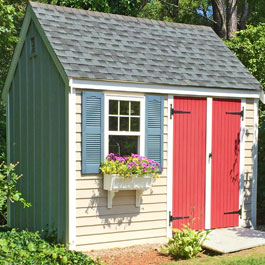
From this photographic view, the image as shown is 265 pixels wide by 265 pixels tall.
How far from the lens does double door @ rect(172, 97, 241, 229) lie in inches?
360

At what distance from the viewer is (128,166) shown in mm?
8141

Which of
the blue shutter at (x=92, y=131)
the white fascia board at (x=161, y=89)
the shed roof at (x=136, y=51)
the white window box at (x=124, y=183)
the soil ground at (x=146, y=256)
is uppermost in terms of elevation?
the shed roof at (x=136, y=51)

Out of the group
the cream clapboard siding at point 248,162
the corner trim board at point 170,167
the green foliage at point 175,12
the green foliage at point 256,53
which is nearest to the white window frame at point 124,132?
the corner trim board at point 170,167

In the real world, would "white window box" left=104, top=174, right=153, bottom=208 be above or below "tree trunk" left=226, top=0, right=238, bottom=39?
below

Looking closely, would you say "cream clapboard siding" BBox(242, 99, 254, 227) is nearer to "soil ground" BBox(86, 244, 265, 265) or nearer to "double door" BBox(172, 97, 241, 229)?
"double door" BBox(172, 97, 241, 229)

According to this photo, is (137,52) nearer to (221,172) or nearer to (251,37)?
(221,172)

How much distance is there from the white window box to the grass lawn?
1.46 meters

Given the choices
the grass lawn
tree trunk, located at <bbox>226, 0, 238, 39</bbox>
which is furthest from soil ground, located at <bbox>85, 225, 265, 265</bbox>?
tree trunk, located at <bbox>226, 0, 238, 39</bbox>

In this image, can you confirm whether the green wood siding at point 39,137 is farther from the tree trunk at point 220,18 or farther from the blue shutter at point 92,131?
the tree trunk at point 220,18

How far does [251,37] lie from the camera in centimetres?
1394

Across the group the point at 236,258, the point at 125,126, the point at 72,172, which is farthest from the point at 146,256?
the point at 125,126

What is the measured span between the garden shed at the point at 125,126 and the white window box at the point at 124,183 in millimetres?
79

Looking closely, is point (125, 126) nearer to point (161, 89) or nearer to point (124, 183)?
point (161, 89)

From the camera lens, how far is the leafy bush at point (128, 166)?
8.11 meters
